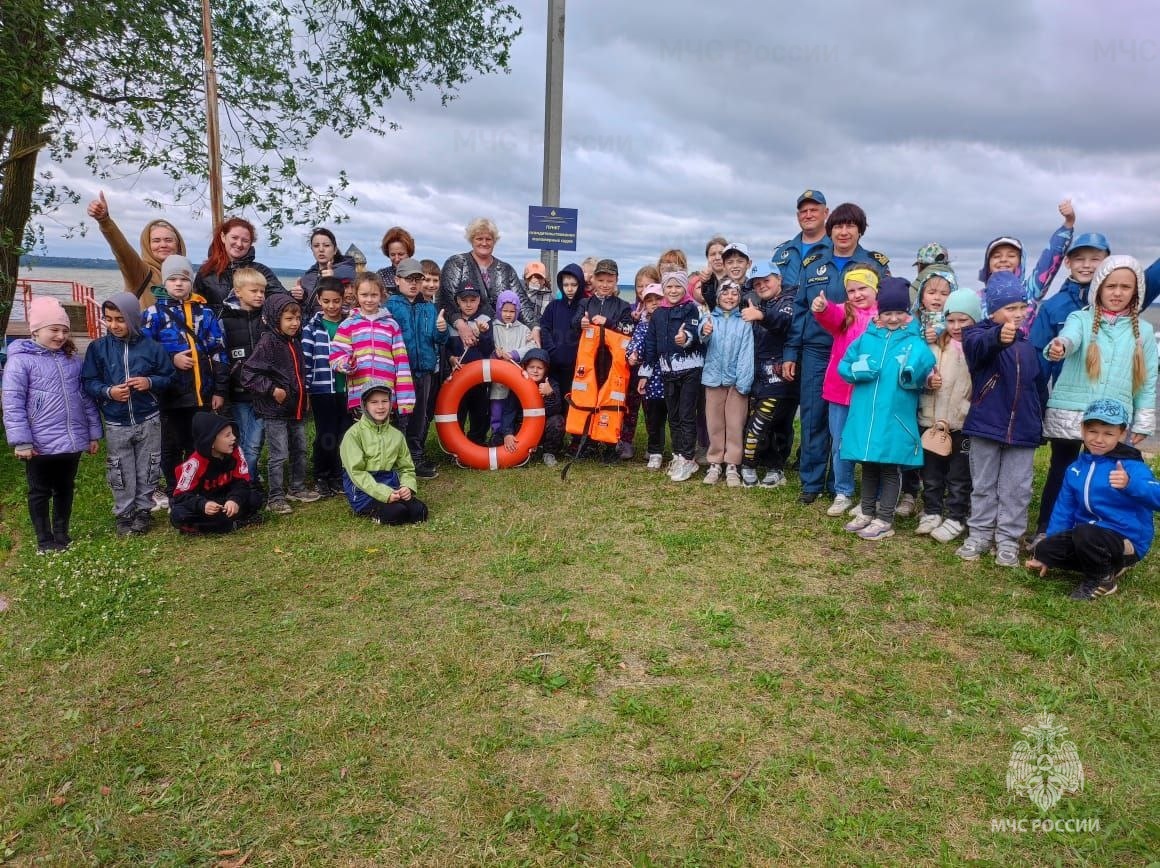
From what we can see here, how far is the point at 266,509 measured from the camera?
4.96m

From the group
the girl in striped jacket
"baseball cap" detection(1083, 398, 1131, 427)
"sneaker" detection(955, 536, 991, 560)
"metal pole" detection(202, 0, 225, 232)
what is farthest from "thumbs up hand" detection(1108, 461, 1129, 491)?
"metal pole" detection(202, 0, 225, 232)

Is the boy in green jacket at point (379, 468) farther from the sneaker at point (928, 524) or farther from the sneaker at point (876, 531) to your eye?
the sneaker at point (928, 524)

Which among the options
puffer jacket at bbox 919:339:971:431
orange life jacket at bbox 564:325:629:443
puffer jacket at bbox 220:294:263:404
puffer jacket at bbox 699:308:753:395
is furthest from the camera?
orange life jacket at bbox 564:325:629:443

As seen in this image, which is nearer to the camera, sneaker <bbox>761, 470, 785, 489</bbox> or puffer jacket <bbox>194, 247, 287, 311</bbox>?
puffer jacket <bbox>194, 247, 287, 311</bbox>

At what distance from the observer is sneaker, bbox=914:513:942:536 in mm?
4516

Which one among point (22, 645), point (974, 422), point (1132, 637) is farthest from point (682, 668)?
point (22, 645)

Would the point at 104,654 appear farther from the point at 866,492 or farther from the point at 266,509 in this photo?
the point at 866,492

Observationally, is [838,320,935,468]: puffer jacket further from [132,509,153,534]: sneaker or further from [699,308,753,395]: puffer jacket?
[132,509,153,534]: sneaker

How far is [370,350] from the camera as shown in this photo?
5.06 metres

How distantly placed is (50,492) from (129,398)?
0.73 meters

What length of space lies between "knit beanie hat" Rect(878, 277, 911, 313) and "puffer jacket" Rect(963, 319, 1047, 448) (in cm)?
43

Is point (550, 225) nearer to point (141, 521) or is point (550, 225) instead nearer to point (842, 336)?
point (842, 336)

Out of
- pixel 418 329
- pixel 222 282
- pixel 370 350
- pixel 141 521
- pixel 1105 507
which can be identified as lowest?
pixel 141 521

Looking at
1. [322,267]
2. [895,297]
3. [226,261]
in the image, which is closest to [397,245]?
[322,267]
